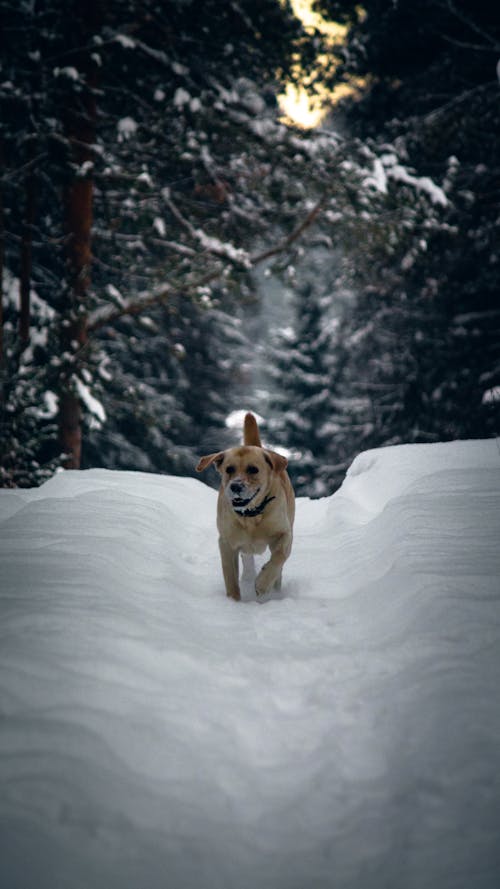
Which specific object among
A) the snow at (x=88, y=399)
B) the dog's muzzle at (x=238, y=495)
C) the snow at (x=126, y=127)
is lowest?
the dog's muzzle at (x=238, y=495)

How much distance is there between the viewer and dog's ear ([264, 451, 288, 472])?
3.44 m

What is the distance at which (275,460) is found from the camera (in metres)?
3.46

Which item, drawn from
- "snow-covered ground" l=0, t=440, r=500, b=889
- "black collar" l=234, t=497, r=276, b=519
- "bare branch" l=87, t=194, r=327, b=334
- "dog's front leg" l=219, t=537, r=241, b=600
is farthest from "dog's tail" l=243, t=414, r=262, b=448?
"bare branch" l=87, t=194, r=327, b=334

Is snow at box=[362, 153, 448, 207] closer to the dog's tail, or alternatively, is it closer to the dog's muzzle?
the dog's tail

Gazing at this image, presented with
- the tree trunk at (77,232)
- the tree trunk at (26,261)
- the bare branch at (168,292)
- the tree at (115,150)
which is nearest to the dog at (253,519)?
the tree at (115,150)

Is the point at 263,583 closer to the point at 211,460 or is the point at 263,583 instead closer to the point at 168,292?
the point at 211,460

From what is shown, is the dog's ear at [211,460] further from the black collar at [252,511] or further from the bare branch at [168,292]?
the bare branch at [168,292]

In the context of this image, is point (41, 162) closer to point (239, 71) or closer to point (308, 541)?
point (239, 71)

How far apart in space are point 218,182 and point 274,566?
714 cm

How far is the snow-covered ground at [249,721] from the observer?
1.28m

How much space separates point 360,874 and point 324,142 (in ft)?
28.6

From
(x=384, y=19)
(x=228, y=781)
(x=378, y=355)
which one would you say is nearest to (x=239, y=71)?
(x=384, y=19)

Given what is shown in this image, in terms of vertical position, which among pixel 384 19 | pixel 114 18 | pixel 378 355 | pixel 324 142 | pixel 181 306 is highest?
pixel 384 19

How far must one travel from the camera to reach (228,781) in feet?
Answer: 5.12
